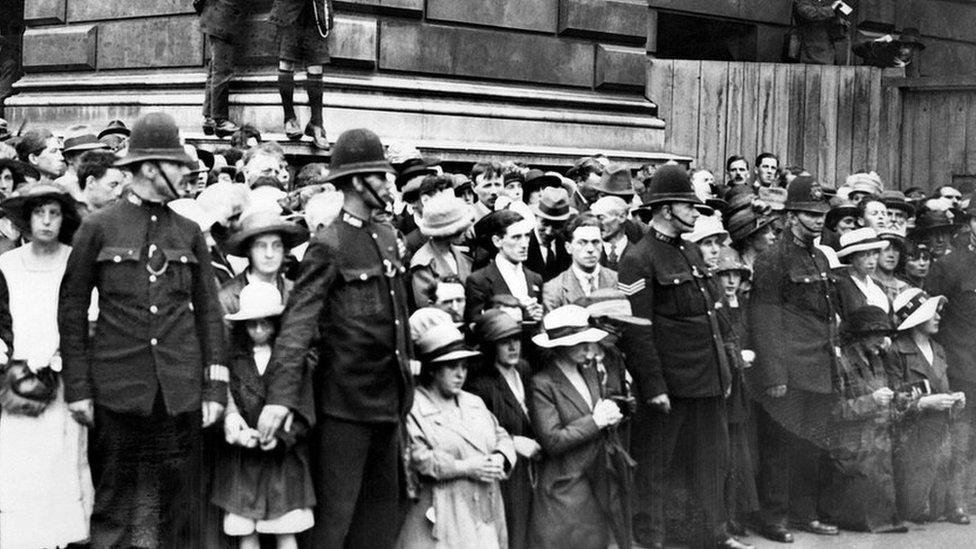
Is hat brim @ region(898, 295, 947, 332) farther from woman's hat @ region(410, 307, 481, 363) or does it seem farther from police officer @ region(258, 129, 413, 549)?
police officer @ region(258, 129, 413, 549)

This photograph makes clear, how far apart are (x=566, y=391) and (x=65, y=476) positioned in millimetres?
2700

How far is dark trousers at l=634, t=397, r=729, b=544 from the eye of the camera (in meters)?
8.66

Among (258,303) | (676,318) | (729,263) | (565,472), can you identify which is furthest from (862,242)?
(258,303)

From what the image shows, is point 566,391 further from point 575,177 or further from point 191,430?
point 575,177

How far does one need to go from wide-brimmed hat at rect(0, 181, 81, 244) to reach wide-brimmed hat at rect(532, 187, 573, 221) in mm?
3718

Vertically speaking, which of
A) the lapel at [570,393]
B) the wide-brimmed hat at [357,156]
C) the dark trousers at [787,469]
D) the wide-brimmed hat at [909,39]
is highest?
the wide-brimmed hat at [909,39]

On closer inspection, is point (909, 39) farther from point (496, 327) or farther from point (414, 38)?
point (496, 327)

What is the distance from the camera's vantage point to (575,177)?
1252 centimetres

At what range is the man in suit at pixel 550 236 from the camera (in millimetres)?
9633

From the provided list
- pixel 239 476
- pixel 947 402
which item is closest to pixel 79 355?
pixel 239 476

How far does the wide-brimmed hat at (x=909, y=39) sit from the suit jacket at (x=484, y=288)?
1171 centimetres

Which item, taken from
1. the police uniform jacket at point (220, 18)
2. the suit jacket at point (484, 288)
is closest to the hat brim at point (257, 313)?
the suit jacket at point (484, 288)

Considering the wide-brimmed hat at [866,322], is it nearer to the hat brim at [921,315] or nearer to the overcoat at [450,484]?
the hat brim at [921,315]

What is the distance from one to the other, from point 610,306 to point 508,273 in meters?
0.64
